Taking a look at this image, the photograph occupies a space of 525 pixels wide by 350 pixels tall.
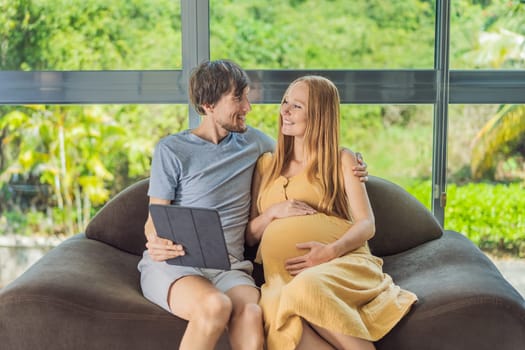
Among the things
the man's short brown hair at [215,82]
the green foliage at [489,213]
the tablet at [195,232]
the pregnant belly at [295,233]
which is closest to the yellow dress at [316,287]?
the pregnant belly at [295,233]

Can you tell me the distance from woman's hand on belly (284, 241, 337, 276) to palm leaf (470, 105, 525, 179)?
4.77ft

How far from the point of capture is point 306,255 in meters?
2.65

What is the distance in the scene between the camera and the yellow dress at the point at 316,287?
7.75 ft

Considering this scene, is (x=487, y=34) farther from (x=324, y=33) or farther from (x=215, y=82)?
(x=215, y=82)

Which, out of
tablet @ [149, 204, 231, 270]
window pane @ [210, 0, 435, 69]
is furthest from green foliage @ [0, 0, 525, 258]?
tablet @ [149, 204, 231, 270]

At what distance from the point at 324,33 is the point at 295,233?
1.35 m

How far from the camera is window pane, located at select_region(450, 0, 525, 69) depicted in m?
3.73

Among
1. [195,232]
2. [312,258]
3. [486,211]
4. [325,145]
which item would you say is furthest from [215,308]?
[486,211]

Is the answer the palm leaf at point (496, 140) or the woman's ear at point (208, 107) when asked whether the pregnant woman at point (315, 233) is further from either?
the palm leaf at point (496, 140)

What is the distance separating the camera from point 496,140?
3.80 metres

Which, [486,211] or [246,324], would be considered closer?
[246,324]

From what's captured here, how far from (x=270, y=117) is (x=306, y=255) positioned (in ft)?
4.08

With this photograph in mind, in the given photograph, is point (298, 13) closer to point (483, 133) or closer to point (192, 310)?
point (483, 133)

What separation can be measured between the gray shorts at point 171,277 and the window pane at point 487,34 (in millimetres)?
1681
